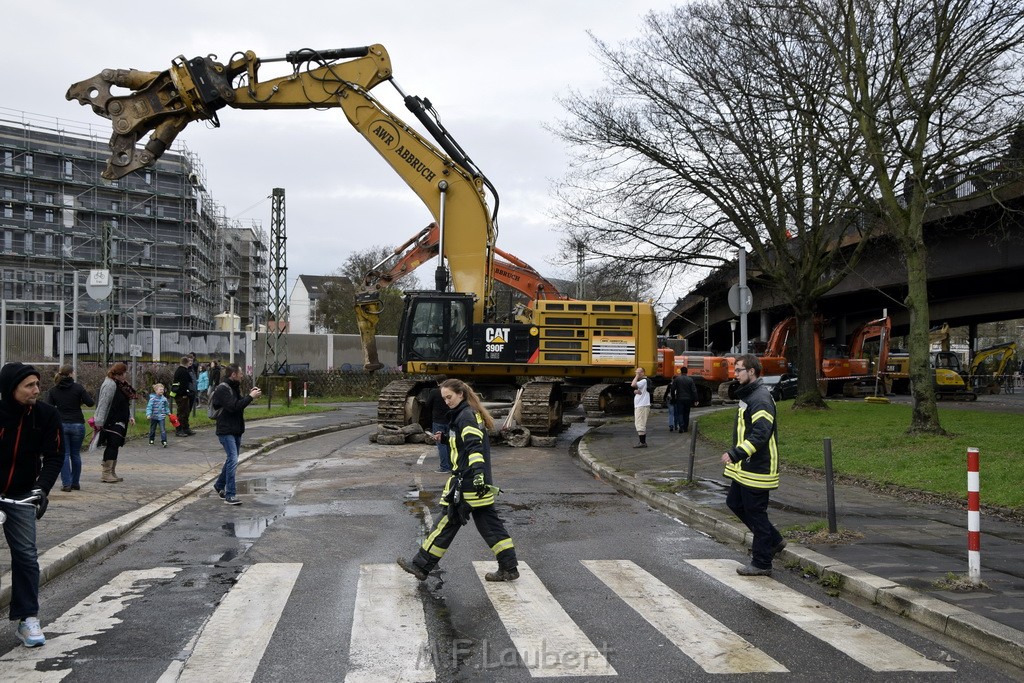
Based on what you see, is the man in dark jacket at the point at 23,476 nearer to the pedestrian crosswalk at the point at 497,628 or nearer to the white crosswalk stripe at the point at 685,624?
the pedestrian crosswalk at the point at 497,628

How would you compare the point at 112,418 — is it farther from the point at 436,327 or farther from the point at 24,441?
the point at 436,327

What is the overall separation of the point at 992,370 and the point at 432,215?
39.7m

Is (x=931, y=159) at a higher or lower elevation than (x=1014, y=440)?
higher

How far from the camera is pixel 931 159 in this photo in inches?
679

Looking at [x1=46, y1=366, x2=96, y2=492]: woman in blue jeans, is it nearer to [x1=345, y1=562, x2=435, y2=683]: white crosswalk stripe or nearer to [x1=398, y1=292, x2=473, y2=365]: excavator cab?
[x1=345, y1=562, x2=435, y2=683]: white crosswalk stripe

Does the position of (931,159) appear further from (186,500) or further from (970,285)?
(970,285)

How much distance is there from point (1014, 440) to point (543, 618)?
12124 millimetres

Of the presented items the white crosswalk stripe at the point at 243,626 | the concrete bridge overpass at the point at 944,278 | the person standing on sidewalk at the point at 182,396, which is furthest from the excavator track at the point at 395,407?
the white crosswalk stripe at the point at 243,626

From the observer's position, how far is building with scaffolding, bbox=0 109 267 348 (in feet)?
214

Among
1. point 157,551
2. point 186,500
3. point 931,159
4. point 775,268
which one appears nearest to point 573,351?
point 775,268

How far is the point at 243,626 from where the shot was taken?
248 inches

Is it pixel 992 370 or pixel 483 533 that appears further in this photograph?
pixel 992 370

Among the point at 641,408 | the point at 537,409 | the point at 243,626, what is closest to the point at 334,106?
the point at 537,409

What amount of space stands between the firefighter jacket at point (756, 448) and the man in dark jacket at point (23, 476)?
5.27 metres
